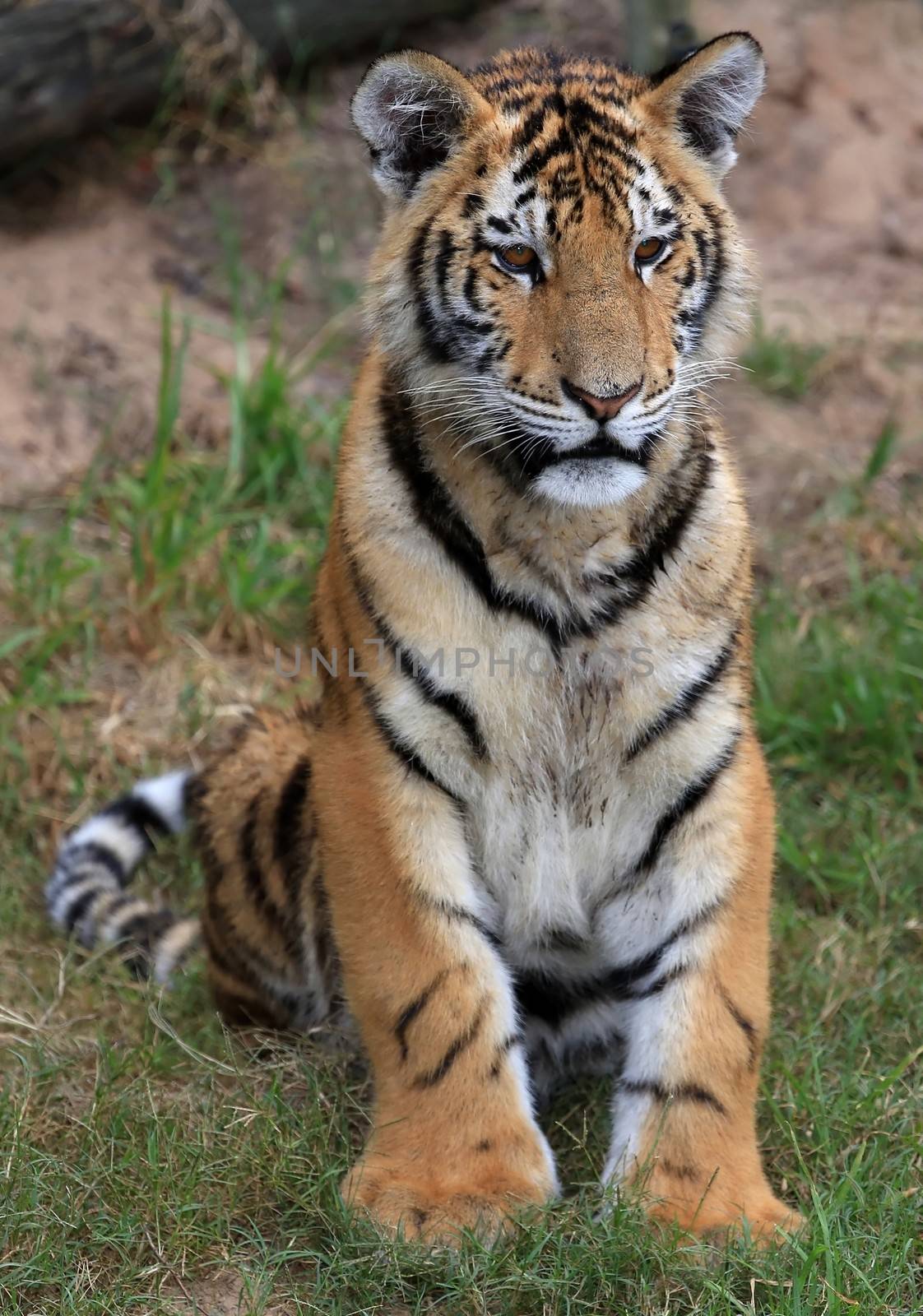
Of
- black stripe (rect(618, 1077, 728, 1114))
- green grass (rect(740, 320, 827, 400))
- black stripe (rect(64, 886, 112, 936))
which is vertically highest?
green grass (rect(740, 320, 827, 400))

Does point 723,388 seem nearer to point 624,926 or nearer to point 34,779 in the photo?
point 34,779

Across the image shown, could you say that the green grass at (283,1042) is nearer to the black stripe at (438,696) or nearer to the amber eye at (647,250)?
the black stripe at (438,696)

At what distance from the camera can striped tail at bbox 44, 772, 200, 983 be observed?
3.50 metres

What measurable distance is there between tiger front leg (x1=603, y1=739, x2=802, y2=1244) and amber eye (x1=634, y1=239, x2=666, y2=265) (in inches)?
30.0

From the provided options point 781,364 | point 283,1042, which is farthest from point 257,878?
point 781,364

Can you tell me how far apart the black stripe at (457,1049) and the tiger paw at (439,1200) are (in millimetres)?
139

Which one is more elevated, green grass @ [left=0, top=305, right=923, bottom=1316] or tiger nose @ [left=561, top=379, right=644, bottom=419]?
tiger nose @ [left=561, top=379, right=644, bottom=419]

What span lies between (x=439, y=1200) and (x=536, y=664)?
81 cm

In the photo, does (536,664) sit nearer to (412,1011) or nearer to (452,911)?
(452,911)

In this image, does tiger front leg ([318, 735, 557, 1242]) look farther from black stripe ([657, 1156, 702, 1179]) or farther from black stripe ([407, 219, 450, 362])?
black stripe ([407, 219, 450, 362])

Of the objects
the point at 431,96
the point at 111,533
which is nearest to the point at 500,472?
the point at 431,96

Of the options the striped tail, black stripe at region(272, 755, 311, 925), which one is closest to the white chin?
black stripe at region(272, 755, 311, 925)

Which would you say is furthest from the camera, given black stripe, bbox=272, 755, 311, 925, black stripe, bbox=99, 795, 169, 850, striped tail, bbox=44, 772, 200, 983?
black stripe, bbox=99, 795, 169, 850

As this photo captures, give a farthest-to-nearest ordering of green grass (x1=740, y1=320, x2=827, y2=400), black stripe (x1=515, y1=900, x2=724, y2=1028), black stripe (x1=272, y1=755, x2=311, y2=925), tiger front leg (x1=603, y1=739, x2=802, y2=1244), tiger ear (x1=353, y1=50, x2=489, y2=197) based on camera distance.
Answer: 1. green grass (x1=740, y1=320, x2=827, y2=400)
2. black stripe (x1=272, y1=755, x2=311, y2=925)
3. black stripe (x1=515, y1=900, x2=724, y2=1028)
4. tiger front leg (x1=603, y1=739, x2=802, y2=1244)
5. tiger ear (x1=353, y1=50, x2=489, y2=197)
